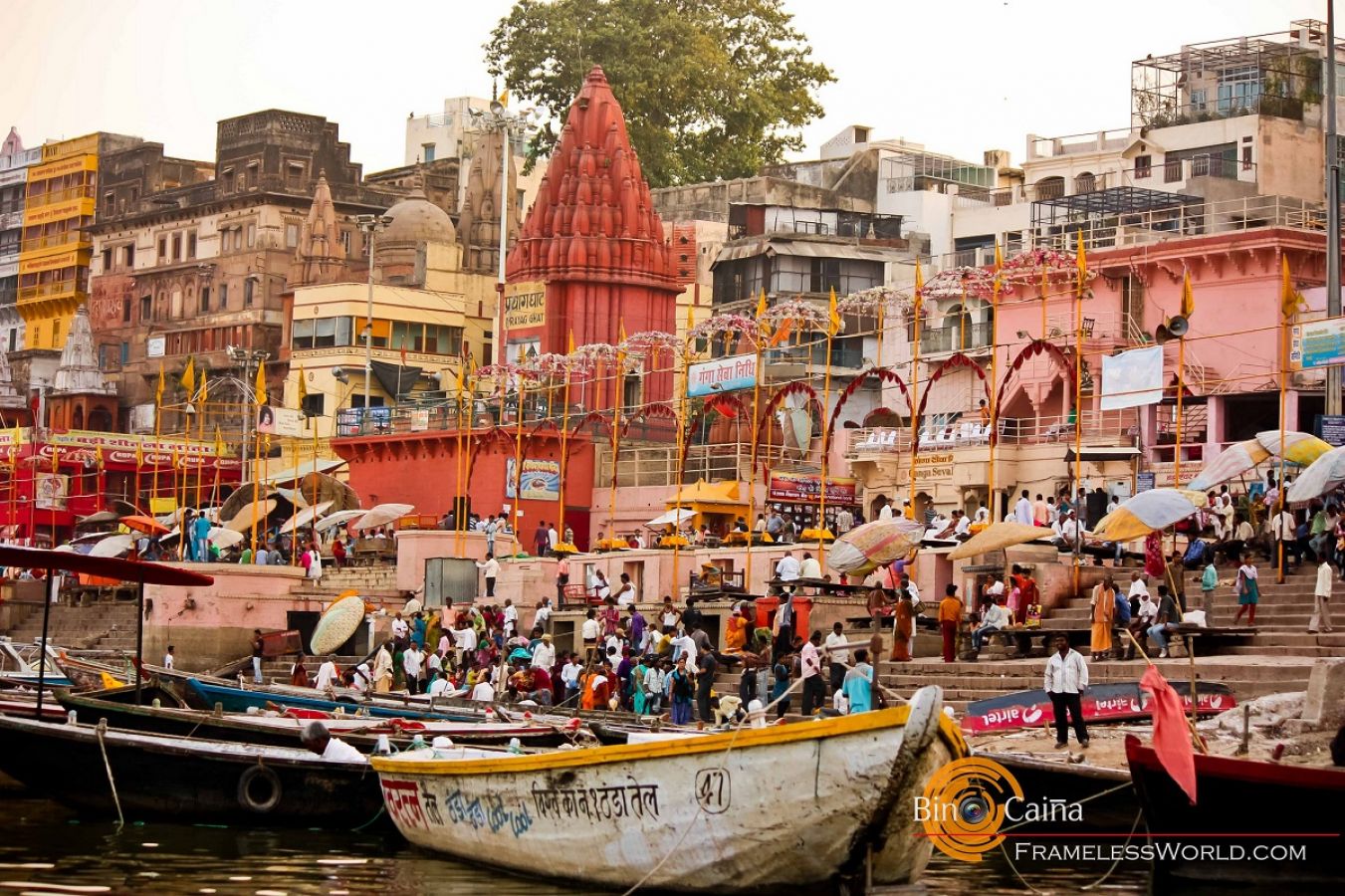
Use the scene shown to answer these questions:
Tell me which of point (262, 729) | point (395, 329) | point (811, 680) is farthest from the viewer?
→ point (395, 329)

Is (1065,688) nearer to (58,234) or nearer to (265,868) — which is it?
(265,868)

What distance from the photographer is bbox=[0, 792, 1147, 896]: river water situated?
17.2 meters

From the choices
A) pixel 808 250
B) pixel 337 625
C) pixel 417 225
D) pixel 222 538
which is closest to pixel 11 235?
pixel 417 225

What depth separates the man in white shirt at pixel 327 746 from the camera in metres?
20.6

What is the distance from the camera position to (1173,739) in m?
15.9

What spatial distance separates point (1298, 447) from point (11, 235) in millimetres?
71850

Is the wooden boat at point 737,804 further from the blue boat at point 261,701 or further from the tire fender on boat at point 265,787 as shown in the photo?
the blue boat at point 261,701

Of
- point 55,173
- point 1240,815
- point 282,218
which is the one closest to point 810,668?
point 1240,815

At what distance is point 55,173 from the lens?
87.1m

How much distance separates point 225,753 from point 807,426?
102 ft

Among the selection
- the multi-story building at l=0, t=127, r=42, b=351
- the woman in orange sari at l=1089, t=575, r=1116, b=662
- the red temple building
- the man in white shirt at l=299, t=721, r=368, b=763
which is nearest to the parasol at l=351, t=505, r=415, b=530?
the red temple building

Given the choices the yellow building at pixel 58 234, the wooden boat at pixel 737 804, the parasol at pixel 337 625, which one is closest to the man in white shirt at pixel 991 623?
the wooden boat at pixel 737 804

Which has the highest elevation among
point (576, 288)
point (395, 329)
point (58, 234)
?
point (58, 234)

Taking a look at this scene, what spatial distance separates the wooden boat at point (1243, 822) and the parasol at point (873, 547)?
12552mm
